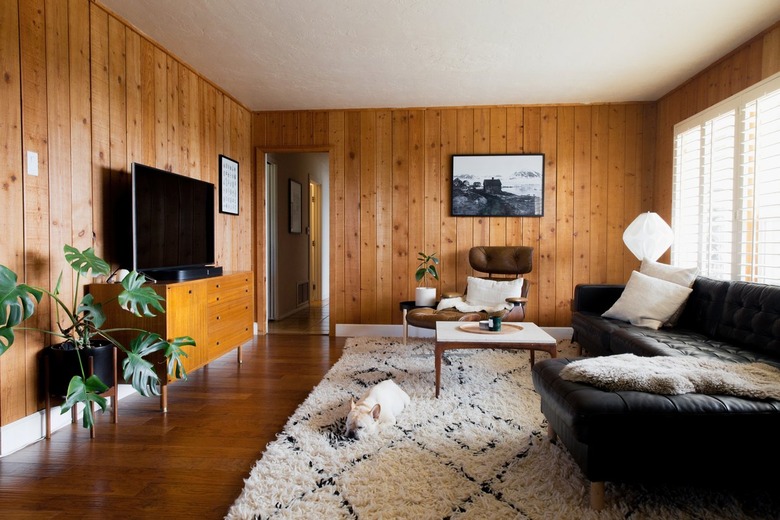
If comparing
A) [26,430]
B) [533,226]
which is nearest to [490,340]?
[533,226]

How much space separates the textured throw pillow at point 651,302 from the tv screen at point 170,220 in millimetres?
3186

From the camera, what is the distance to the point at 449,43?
125 inches

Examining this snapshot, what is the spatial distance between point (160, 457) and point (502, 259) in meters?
3.24

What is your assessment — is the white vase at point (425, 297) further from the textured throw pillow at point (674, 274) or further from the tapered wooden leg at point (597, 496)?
the tapered wooden leg at point (597, 496)

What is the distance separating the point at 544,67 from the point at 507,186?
127 centimetres

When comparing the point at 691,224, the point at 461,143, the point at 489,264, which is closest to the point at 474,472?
the point at 489,264

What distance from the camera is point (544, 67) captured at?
3.60 meters

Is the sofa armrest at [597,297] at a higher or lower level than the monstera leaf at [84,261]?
lower

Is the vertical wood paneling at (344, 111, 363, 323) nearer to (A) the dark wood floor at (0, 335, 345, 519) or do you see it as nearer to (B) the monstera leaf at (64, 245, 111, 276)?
(A) the dark wood floor at (0, 335, 345, 519)

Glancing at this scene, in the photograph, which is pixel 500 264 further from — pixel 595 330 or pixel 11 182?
pixel 11 182

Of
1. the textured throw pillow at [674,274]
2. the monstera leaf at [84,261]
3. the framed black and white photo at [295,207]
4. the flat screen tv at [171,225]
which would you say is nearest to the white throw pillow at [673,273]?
the textured throw pillow at [674,274]

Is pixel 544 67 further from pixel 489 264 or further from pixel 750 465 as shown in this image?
pixel 750 465

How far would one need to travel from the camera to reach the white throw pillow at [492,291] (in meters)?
4.01

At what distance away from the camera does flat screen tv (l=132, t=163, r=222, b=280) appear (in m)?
2.72
